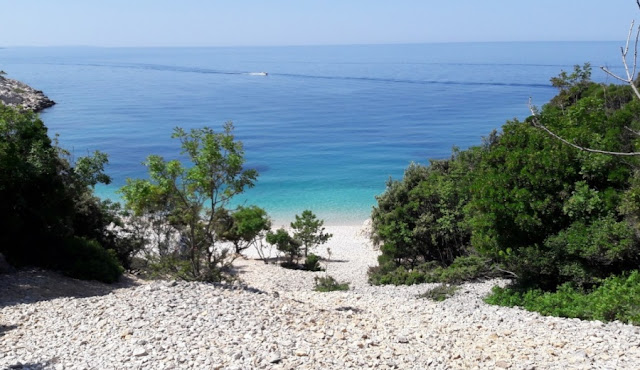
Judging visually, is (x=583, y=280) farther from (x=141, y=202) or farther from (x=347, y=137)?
(x=347, y=137)

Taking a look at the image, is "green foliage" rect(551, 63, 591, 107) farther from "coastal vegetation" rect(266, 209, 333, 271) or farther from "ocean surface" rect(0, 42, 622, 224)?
"coastal vegetation" rect(266, 209, 333, 271)

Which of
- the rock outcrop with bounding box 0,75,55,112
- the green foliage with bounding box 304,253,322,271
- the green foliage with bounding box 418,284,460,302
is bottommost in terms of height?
the green foliage with bounding box 304,253,322,271

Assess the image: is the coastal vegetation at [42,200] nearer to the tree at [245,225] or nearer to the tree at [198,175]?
the tree at [198,175]

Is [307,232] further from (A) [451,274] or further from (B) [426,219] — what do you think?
(A) [451,274]

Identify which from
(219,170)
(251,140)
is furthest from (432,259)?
(251,140)

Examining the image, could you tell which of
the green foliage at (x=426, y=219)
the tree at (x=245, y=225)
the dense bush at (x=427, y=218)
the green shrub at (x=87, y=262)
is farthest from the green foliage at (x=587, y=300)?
the tree at (x=245, y=225)

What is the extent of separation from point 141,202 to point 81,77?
469 ft

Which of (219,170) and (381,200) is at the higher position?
(219,170)

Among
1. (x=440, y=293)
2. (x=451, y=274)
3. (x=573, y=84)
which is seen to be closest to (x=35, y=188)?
(x=440, y=293)

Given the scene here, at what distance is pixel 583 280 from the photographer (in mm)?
13828

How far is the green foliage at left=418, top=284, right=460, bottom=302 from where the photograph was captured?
14.9m

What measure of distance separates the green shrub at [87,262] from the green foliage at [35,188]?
4.6 inches

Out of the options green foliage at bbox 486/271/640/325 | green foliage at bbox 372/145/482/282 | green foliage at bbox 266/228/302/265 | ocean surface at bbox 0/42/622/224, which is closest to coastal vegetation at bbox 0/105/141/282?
green foliage at bbox 266/228/302/265

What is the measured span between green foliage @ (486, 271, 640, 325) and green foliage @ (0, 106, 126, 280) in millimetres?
12702
